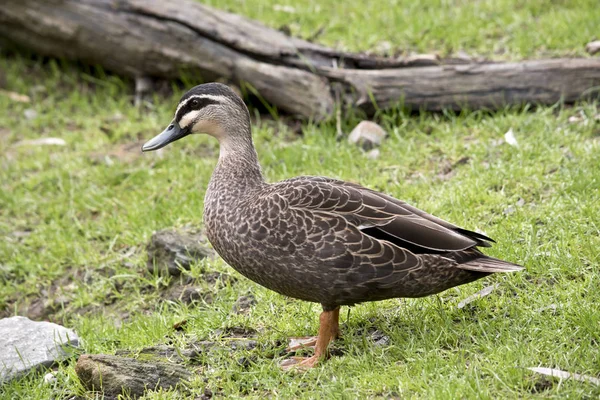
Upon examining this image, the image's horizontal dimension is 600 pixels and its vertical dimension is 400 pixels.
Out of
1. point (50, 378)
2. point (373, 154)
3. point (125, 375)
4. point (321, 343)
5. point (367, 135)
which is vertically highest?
point (367, 135)

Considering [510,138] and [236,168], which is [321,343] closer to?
[236,168]

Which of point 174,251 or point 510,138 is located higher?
point 510,138

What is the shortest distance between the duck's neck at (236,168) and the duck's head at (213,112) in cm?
4

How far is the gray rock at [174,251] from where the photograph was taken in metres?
5.52

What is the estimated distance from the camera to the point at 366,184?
6.13 metres

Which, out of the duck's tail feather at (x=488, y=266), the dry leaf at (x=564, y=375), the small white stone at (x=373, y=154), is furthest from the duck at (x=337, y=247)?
the small white stone at (x=373, y=154)

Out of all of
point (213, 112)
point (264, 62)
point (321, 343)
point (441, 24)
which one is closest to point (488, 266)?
point (321, 343)

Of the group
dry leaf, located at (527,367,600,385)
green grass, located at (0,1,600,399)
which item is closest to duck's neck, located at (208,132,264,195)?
green grass, located at (0,1,600,399)

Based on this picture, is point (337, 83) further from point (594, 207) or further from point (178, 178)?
point (594, 207)

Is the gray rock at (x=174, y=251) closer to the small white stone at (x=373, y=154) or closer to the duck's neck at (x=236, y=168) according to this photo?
the duck's neck at (x=236, y=168)

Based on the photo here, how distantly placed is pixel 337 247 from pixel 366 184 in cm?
215

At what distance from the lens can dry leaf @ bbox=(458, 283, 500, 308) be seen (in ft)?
14.5

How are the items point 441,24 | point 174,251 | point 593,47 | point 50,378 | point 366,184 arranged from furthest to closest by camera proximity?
point 441,24, point 593,47, point 366,184, point 174,251, point 50,378

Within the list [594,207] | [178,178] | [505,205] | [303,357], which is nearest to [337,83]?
[178,178]
